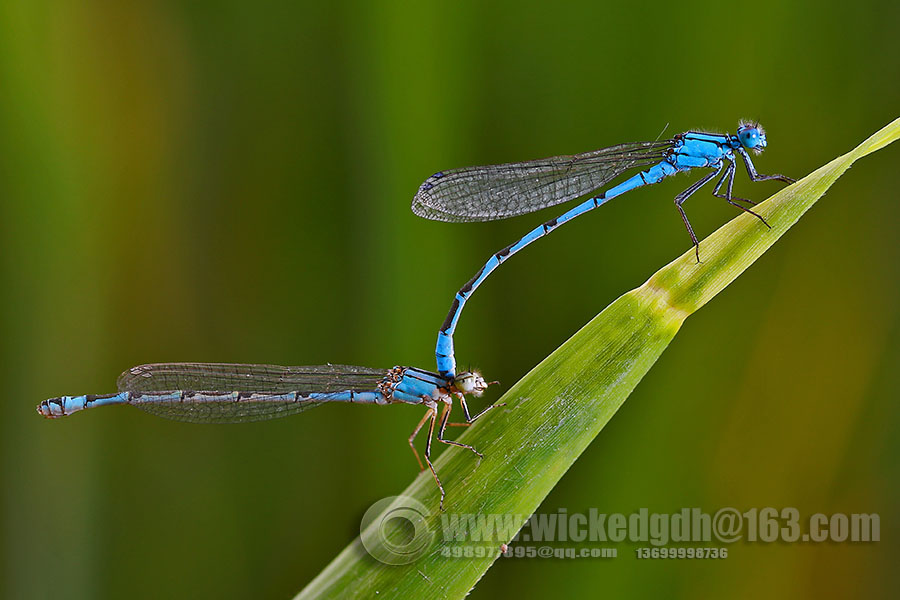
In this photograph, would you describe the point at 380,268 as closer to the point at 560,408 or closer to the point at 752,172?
the point at 560,408

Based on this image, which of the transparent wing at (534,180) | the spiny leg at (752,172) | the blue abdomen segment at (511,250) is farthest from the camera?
the transparent wing at (534,180)

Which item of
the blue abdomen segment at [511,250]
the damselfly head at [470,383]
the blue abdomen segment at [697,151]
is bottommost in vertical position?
the damselfly head at [470,383]

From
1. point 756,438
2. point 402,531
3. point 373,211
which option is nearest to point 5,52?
point 373,211

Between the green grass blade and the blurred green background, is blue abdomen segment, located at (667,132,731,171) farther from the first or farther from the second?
the green grass blade

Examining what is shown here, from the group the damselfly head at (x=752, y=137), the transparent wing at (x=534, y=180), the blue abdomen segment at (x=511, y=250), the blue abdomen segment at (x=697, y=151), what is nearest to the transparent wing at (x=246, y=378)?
the blue abdomen segment at (x=511, y=250)

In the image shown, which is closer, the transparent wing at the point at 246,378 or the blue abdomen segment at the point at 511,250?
the blue abdomen segment at the point at 511,250

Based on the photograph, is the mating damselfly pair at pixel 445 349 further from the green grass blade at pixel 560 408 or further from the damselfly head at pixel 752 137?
the green grass blade at pixel 560 408

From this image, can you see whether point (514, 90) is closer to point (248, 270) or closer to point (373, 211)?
point (373, 211)
